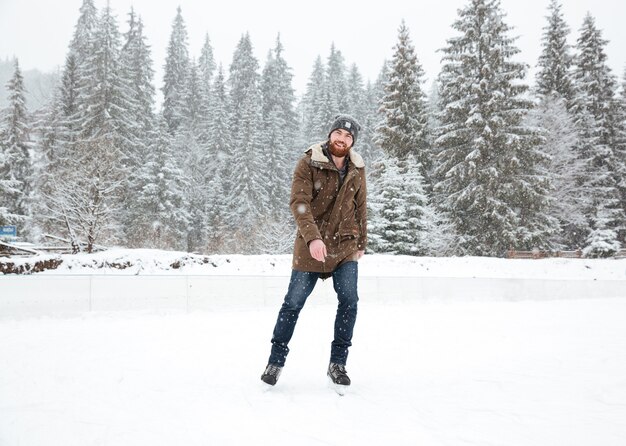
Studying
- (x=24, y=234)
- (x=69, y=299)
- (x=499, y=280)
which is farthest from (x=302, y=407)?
(x=24, y=234)

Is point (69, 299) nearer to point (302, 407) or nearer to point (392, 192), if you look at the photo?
point (302, 407)

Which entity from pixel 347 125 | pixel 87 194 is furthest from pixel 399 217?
pixel 347 125

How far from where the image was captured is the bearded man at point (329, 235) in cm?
302

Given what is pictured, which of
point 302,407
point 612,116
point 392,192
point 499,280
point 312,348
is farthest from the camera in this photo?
point 612,116

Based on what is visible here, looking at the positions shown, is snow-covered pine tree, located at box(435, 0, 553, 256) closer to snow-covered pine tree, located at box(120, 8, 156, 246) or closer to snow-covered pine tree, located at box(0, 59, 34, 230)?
snow-covered pine tree, located at box(120, 8, 156, 246)

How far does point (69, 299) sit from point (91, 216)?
34.3 feet

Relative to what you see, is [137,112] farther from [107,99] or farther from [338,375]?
[338,375]

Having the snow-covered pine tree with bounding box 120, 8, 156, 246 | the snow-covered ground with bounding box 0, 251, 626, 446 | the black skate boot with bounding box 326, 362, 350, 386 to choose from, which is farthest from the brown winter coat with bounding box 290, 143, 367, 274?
the snow-covered pine tree with bounding box 120, 8, 156, 246

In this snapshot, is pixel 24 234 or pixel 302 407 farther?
pixel 24 234

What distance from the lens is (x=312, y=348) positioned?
4.52 m

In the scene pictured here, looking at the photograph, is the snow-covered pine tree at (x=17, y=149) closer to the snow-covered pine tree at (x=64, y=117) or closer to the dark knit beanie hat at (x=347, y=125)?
the snow-covered pine tree at (x=64, y=117)

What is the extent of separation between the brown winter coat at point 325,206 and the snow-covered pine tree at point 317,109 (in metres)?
36.5

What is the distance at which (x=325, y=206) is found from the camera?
3.18 metres

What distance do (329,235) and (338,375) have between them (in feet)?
3.20
